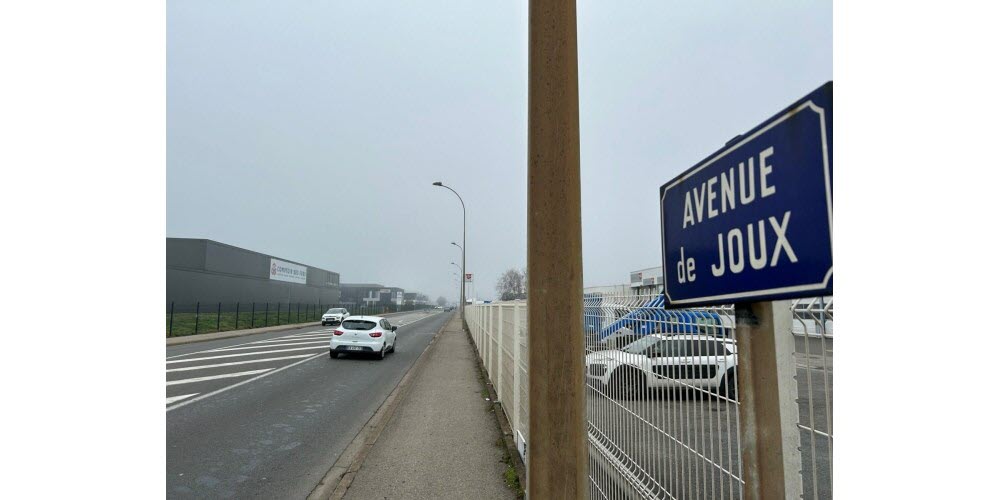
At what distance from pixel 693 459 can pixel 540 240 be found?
108 centimetres

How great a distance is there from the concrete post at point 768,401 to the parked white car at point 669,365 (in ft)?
Answer: 1.14

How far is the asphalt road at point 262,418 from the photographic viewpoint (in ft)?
17.9

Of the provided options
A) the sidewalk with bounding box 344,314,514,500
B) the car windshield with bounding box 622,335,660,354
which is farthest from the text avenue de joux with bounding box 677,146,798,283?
the sidewalk with bounding box 344,314,514,500

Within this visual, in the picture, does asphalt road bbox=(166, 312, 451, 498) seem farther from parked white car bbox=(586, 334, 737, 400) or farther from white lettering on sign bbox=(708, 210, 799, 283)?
white lettering on sign bbox=(708, 210, 799, 283)

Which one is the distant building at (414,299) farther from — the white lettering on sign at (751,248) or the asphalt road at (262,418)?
the white lettering on sign at (751,248)

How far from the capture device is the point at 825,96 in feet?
3.30

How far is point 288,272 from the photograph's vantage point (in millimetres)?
61906

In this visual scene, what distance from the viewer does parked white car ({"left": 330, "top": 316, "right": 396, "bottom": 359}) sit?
16.7 metres

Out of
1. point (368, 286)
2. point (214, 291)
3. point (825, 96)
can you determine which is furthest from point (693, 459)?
point (368, 286)

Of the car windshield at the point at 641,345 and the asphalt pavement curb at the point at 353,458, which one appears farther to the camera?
the asphalt pavement curb at the point at 353,458

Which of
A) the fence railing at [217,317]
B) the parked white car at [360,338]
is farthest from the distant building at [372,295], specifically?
the parked white car at [360,338]

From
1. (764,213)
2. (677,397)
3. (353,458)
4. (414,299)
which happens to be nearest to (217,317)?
(353,458)

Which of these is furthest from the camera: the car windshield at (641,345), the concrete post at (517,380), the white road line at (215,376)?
the white road line at (215,376)
